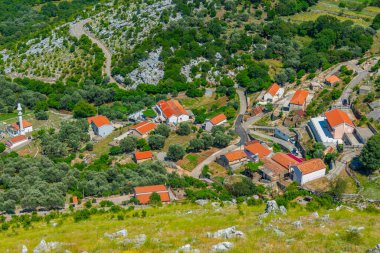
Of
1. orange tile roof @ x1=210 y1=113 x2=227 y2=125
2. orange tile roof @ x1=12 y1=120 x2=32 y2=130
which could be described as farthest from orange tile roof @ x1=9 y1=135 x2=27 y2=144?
orange tile roof @ x1=210 y1=113 x2=227 y2=125

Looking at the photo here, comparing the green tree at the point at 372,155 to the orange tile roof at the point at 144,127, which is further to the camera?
the orange tile roof at the point at 144,127

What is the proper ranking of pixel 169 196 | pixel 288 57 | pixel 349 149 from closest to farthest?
1. pixel 169 196
2. pixel 349 149
3. pixel 288 57

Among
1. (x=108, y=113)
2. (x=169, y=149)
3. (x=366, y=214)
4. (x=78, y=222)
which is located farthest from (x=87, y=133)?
(x=366, y=214)

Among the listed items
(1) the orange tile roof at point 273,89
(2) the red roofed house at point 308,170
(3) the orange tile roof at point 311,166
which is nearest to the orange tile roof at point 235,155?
(2) the red roofed house at point 308,170

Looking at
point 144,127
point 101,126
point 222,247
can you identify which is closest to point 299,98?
point 144,127

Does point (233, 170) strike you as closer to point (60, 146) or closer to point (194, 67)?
point (60, 146)

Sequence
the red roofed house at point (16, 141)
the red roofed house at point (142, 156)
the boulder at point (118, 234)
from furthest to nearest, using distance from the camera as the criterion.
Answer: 1. the red roofed house at point (16, 141)
2. the red roofed house at point (142, 156)
3. the boulder at point (118, 234)

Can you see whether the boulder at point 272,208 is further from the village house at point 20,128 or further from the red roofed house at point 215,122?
the village house at point 20,128
